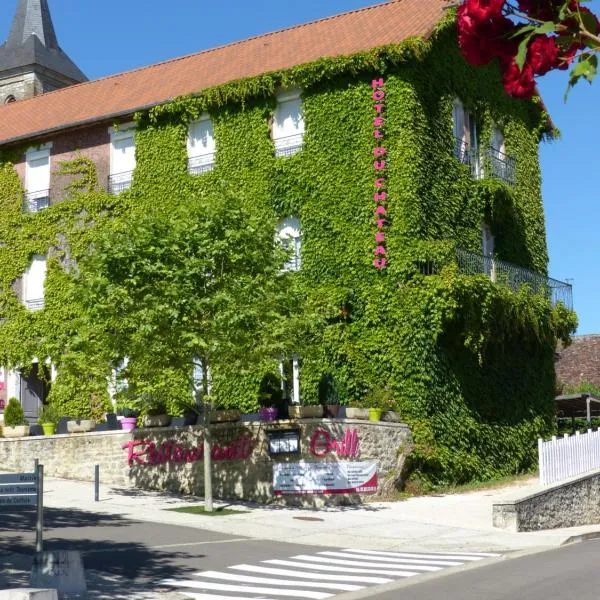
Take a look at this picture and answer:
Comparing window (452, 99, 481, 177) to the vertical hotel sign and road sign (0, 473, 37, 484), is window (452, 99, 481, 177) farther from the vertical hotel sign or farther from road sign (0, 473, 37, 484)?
road sign (0, 473, 37, 484)

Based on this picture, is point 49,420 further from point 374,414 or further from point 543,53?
point 543,53

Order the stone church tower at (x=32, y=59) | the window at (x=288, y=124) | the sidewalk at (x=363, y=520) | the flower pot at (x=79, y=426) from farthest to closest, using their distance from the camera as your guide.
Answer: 1. the stone church tower at (x=32, y=59)
2. the window at (x=288, y=124)
3. the flower pot at (x=79, y=426)
4. the sidewalk at (x=363, y=520)

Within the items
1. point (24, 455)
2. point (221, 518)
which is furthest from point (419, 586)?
point (24, 455)

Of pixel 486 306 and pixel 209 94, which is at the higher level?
pixel 209 94

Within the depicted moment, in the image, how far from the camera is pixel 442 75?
28641mm

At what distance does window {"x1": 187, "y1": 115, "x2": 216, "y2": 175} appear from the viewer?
97.2ft

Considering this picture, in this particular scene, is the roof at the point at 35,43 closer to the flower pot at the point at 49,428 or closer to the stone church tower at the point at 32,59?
the stone church tower at the point at 32,59

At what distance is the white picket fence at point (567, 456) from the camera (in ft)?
73.5

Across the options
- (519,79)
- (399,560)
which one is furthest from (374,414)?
(519,79)

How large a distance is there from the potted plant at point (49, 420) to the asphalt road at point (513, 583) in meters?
16.0

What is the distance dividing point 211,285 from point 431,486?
8.00 m

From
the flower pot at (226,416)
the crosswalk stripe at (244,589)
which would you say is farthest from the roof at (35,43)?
the crosswalk stripe at (244,589)

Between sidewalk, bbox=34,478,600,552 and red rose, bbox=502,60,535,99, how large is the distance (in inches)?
577

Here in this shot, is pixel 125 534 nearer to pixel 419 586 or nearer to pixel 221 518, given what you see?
pixel 221 518
